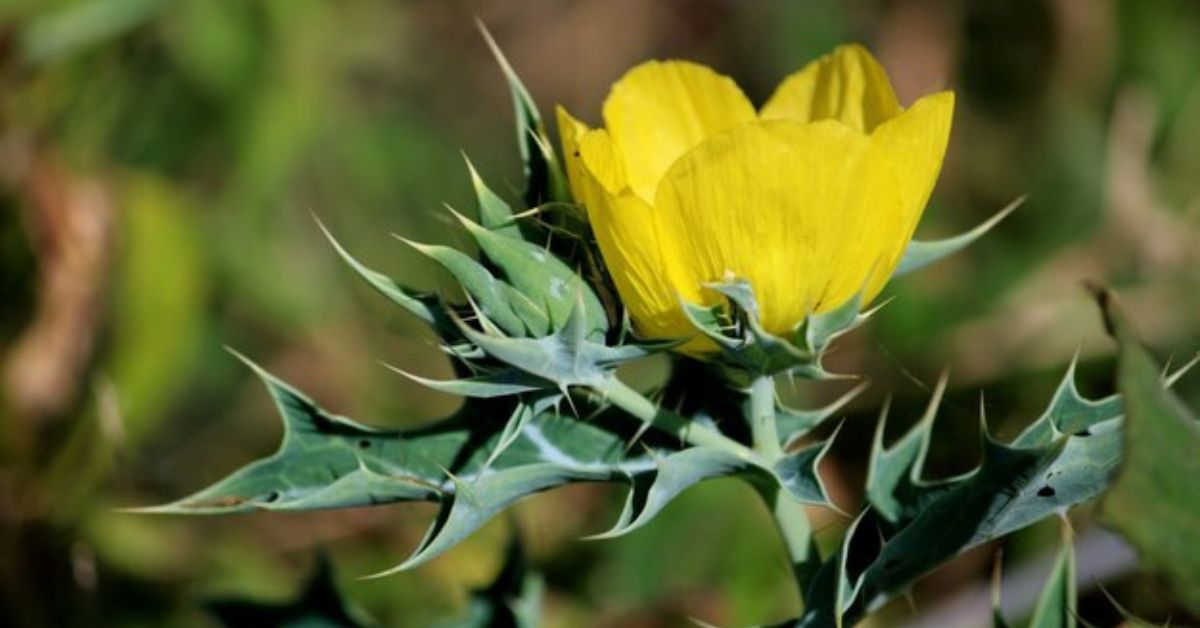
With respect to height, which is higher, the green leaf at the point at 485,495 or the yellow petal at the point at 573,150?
the yellow petal at the point at 573,150

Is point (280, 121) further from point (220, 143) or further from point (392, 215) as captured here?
point (392, 215)

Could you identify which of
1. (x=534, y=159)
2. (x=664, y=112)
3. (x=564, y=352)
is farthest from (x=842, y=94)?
(x=564, y=352)

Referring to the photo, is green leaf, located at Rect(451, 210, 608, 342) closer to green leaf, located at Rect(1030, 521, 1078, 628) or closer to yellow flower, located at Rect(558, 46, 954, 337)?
yellow flower, located at Rect(558, 46, 954, 337)

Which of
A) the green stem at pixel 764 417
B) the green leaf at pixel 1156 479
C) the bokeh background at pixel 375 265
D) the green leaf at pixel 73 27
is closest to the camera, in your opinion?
the green leaf at pixel 1156 479

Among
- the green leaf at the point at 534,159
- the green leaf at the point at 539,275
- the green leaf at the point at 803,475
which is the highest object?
the green leaf at the point at 534,159

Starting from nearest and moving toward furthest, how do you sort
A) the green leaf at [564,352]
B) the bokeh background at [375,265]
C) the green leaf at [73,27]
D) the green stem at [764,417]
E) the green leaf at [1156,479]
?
the green leaf at [1156,479], the green leaf at [564,352], the green stem at [764,417], the bokeh background at [375,265], the green leaf at [73,27]

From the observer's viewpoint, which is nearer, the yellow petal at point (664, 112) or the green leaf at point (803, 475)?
the green leaf at point (803, 475)

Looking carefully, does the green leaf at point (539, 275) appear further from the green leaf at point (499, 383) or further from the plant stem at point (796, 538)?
the plant stem at point (796, 538)

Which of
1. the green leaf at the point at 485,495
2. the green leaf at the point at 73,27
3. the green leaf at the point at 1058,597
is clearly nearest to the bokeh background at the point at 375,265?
the green leaf at the point at 73,27
